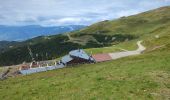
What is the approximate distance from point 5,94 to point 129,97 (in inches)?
567

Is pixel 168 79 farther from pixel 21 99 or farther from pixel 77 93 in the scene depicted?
pixel 21 99

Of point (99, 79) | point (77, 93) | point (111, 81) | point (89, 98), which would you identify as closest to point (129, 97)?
point (89, 98)

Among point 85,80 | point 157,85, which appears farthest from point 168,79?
point 85,80

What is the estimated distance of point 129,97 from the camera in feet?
91.8

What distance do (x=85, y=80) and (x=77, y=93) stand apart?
24.8 feet

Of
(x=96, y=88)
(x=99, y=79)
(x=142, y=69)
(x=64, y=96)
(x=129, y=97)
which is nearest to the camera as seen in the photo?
(x=129, y=97)

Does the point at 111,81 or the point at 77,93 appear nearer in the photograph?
the point at 77,93

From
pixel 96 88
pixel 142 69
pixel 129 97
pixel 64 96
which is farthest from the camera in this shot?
pixel 142 69

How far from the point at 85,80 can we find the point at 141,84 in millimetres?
7885

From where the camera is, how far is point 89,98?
2823 cm

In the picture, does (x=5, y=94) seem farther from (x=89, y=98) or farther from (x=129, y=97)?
(x=129, y=97)

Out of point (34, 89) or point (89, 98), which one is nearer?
point (89, 98)

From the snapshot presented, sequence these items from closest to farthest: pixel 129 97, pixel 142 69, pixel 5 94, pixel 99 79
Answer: pixel 129 97 → pixel 5 94 → pixel 99 79 → pixel 142 69

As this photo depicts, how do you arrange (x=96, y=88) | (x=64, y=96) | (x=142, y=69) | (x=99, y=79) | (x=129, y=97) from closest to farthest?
1. (x=129, y=97)
2. (x=64, y=96)
3. (x=96, y=88)
4. (x=99, y=79)
5. (x=142, y=69)
